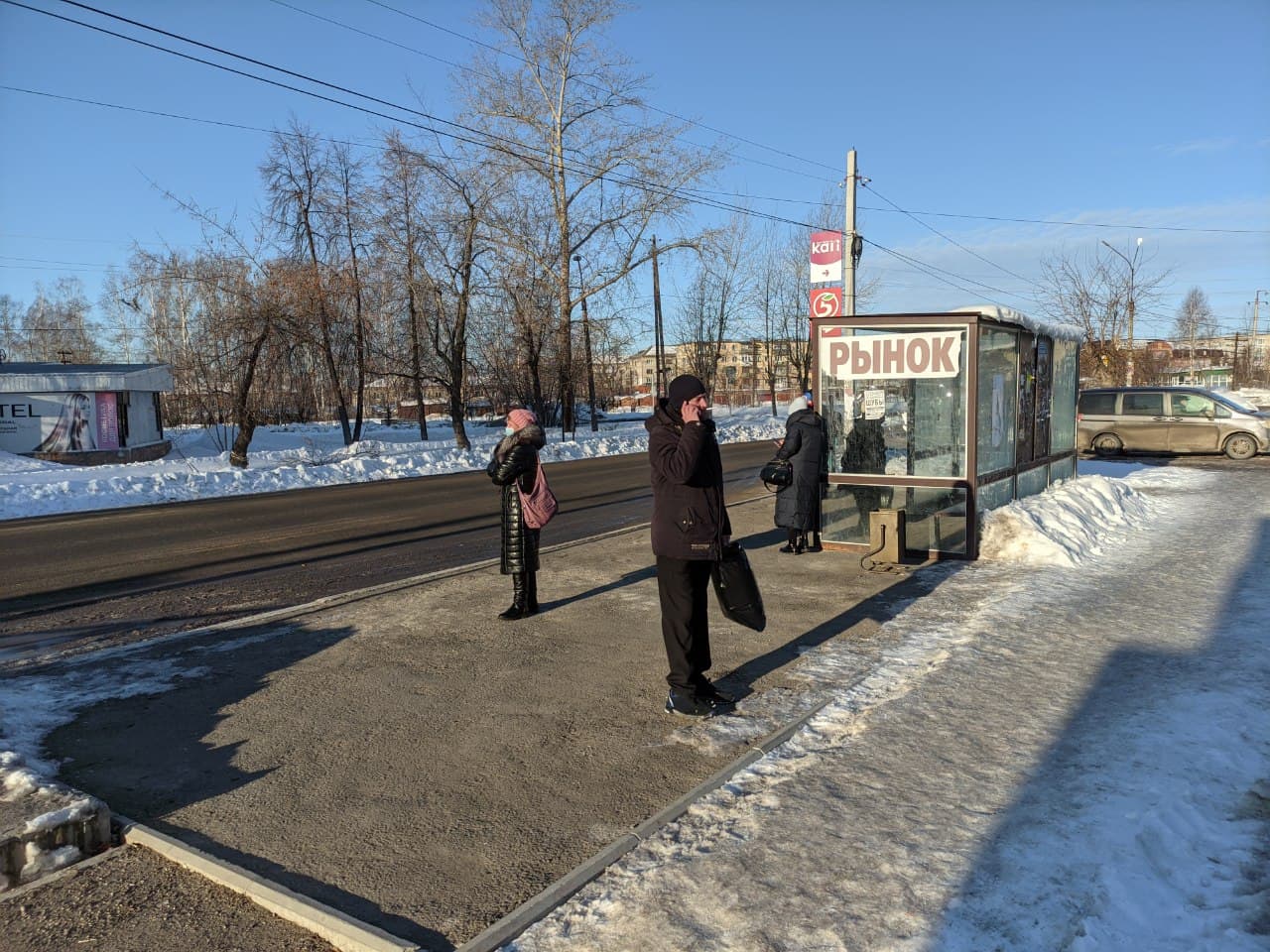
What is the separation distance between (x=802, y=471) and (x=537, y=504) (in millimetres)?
3559

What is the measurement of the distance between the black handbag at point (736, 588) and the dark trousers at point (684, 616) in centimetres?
11

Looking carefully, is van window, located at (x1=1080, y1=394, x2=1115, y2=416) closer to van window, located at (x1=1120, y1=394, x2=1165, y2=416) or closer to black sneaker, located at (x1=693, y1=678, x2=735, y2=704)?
van window, located at (x1=1120, y1=394, x2=1165, y2=416)

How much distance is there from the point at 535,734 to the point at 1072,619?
14.7 ft

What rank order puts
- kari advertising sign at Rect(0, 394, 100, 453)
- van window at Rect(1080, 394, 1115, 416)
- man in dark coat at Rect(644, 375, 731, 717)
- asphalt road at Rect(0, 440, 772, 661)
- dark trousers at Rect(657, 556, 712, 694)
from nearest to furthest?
man in dark coat at Rect(644, 375, 731, 717)
dark trousers at Rect(657, 556, 712, 694)
asphalt road at Rect(0, 440, 772, 661)
van window at Rect(1080, 394, 1115, 416)
kari advertising sign at Rect(0, 394, 100, 453)

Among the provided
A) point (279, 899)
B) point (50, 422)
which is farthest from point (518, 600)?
point (50, 422)

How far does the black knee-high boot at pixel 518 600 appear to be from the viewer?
7152 millimetres

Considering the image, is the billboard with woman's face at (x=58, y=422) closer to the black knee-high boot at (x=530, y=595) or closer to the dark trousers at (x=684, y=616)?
the black knee-high boot at (x=530, y=595)

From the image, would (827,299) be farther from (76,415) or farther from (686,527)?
(76,415)

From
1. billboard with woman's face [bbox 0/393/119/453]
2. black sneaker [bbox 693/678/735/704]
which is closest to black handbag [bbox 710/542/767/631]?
black sneaker [bbox 693/678/735/704]

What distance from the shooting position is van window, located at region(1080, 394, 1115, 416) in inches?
885

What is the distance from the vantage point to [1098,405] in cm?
2273

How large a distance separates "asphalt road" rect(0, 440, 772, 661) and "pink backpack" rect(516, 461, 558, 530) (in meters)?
2.54

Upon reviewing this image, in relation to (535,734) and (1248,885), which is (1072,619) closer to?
(1248,885)

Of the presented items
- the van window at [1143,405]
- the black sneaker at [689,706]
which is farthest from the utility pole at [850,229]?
the black sneaker at [689,706]
